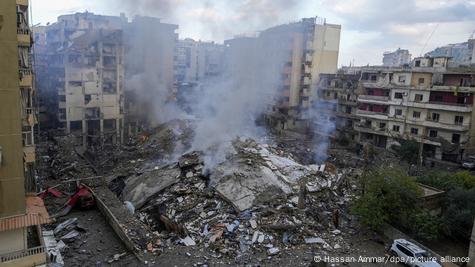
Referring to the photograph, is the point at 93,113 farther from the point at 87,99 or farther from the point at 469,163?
the point at 469,163

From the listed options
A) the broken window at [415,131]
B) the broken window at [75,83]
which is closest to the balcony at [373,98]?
the broken window at [415,131]

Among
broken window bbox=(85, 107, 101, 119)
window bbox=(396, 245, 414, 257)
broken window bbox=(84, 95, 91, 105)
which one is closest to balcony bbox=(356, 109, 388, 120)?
window bbox=(396, 245, 414, 257)

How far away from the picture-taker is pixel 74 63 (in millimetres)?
29703

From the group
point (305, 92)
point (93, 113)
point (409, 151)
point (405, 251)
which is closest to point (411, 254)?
point (405, 251)

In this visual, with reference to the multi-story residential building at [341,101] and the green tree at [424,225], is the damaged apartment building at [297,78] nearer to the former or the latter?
the multi-story residential building at [341,101]

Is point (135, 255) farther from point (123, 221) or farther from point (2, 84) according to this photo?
point (2, 84)

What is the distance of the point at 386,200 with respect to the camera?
15664 mm

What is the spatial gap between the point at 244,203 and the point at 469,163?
1872cm

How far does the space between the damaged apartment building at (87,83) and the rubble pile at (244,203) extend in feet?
38.8

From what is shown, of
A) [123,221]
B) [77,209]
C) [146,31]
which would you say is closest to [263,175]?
[123,221]

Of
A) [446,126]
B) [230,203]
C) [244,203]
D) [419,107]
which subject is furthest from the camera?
[419,107]

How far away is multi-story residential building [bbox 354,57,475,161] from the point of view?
2698cm

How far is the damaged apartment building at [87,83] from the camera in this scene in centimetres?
2966

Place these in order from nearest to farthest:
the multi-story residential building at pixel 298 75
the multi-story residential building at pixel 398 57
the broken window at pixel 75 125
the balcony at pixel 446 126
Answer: the balcony at pixel 446 126, the broken window at pixel 75 125, the multi-story residential building at pixel 298 75, the multi-story residential building at pixel 398 57
